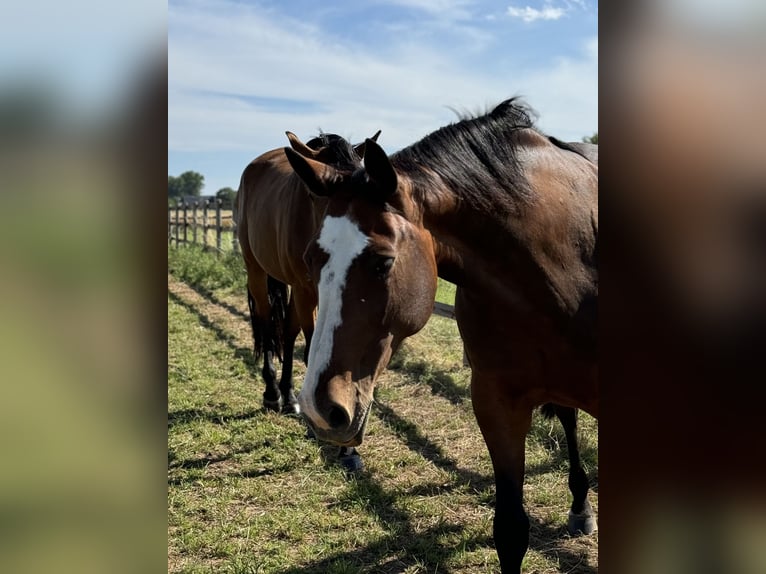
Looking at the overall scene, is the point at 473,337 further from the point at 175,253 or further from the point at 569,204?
the point at 175,253

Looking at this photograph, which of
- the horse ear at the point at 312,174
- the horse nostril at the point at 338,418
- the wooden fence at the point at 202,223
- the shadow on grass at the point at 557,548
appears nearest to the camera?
the horse nostril at the point at 338,418

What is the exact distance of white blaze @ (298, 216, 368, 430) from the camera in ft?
5.90

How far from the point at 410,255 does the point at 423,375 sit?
386cm

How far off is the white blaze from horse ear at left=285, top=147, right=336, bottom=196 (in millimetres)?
194

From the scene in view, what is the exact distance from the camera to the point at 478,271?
2.11 m

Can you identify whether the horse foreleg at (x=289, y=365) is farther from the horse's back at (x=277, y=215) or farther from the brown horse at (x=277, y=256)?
the horse's back at (x=277, y=215)

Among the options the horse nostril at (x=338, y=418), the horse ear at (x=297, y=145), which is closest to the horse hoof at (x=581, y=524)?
the horse nostril at (x=338, y=418)

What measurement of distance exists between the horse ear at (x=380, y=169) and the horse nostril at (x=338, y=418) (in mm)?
696

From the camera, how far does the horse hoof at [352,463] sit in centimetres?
375

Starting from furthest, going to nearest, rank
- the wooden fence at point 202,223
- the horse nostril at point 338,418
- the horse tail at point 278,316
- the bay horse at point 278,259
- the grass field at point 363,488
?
the wooden fence at point 202,223 → the horse tail at point 278,316 → the bay horse at point 278,259 → the grass field at point 363,488 → the horse nostril at point 338,418

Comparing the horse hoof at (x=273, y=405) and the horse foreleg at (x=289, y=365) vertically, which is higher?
the horse foreleg at (x=289, y=365)
